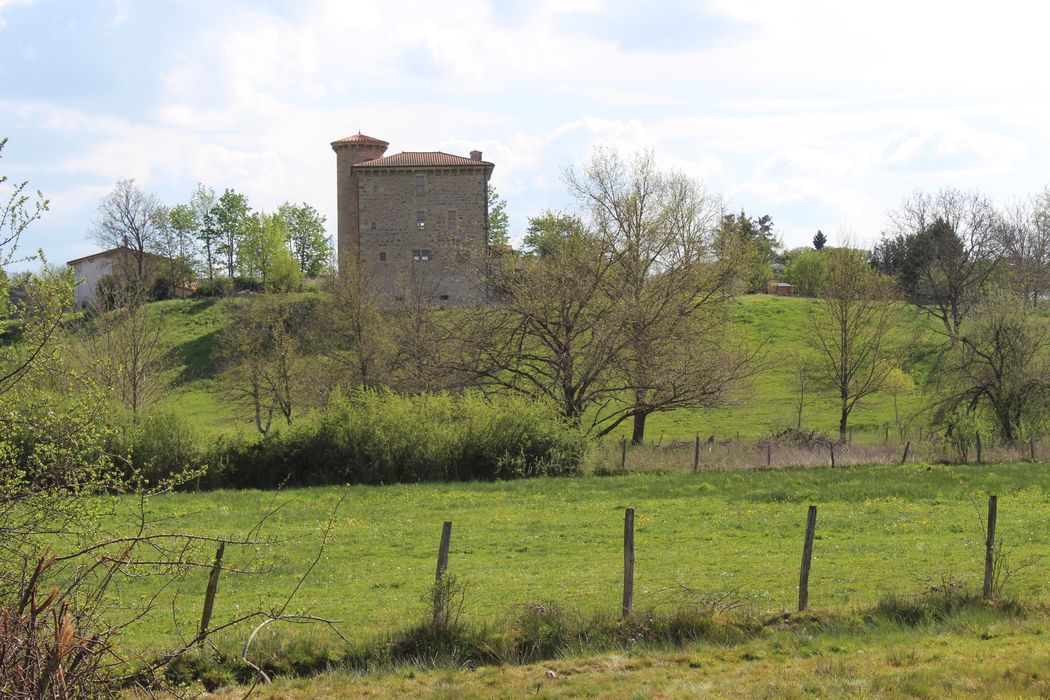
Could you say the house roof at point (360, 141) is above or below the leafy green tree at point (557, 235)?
above

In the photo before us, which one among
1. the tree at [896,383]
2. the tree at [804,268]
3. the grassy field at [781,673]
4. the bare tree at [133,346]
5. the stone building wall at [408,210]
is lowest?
the grassy field at [781,673]

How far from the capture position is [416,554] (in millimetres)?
20828

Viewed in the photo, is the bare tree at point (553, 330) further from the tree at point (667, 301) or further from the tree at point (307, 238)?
the tree at point (307, 238)

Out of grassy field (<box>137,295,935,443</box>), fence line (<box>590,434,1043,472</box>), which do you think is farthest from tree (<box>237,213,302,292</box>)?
fence line (<box>590,434,1043,472</box>)

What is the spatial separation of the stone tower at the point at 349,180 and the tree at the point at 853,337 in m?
43.2

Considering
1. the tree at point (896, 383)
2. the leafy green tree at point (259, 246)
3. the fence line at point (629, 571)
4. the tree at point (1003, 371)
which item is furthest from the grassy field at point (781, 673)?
the leafy green tree at point (259, 246)

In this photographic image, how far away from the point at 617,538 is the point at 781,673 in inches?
432

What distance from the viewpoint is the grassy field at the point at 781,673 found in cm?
1039

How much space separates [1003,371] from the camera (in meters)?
40.4

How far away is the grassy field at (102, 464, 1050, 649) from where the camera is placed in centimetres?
1549

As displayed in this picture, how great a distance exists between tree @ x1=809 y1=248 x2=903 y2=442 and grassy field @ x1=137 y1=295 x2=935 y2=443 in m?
1.83

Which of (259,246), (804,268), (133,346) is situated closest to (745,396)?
(133,346)

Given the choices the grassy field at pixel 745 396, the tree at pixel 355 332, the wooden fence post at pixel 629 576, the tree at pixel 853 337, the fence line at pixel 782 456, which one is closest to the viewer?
the wooden fence post at pixel 629 576

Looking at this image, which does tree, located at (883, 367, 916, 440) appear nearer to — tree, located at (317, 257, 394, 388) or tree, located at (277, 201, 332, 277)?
tree, located at (317, 257, 394, 388)
